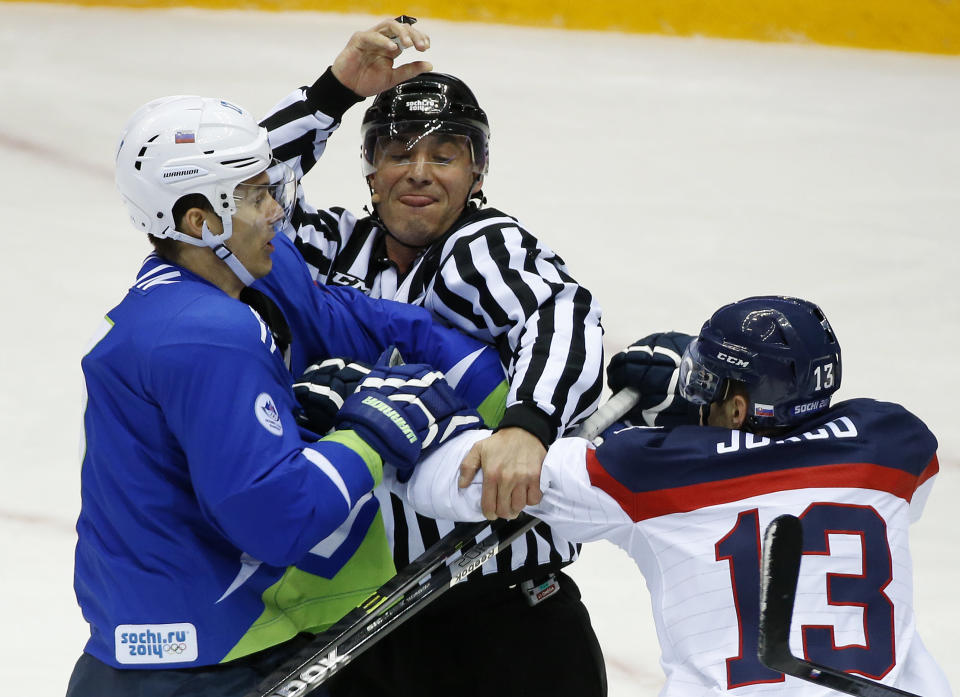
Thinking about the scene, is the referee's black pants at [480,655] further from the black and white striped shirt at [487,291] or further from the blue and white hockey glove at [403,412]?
the blue and white hockey glove at [403,412]

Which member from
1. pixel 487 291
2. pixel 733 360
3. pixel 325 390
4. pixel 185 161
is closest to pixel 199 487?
pixel 325 390

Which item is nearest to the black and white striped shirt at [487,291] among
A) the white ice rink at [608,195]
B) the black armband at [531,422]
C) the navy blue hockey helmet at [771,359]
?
the black armband at [531,422]

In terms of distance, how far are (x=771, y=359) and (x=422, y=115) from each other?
2.77ft

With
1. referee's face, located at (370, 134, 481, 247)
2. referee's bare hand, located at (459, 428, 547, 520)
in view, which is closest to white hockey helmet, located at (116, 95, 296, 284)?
referee's bare hand, located at (459, 428, 547, 520)

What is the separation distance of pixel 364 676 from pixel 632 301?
1954 millimetres

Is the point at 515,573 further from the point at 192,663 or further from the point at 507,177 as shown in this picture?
the point at 507,177

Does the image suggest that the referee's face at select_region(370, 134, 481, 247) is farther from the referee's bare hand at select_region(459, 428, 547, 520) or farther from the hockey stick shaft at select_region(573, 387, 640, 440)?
the referee's bare hand at select_region(459, 428, 547, 520)

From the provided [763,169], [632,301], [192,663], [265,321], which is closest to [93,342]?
[265,321]

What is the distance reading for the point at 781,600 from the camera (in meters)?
1.57

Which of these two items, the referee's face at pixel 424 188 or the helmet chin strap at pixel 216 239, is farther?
the referee's face at pixel 424 188

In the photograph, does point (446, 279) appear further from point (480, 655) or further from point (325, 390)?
point (480, 655)

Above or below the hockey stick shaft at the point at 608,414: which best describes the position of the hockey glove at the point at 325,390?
above

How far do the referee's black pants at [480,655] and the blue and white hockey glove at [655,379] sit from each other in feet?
1.36

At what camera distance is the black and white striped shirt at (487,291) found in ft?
6.75
